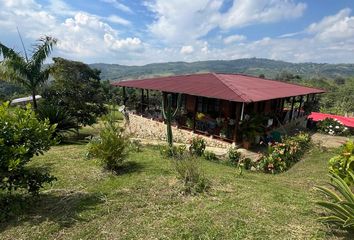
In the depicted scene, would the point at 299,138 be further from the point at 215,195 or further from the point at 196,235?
the point at 196,235

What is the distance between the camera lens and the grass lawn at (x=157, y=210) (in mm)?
4109

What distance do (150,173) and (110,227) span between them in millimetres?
2599

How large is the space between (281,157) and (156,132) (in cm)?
866

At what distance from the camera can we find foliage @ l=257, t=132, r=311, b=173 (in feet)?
33.0

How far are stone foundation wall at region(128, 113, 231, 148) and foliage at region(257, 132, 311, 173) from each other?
2675 mm

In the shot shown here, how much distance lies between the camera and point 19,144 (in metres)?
4.57

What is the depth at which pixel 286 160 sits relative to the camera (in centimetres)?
1070

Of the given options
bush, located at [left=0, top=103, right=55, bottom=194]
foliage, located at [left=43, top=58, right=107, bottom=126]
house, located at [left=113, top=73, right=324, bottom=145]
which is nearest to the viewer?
bush, located at [left=0, top=103, right=55, bottom=194]

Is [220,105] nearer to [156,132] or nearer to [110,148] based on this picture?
[156,132]

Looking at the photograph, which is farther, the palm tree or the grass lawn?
the palm tree

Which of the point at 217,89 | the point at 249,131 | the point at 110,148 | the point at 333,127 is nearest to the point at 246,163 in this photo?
the point at 249,131

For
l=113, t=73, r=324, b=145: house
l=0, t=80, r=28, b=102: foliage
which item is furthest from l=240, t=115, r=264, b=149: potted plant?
l=0, t=80, r=28, b=102: foliage

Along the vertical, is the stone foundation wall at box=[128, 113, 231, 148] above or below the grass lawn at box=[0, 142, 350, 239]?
below

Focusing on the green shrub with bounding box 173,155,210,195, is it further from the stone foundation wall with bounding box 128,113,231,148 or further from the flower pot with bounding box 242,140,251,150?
the flower pot with bounding box 242,140,251,150
